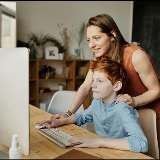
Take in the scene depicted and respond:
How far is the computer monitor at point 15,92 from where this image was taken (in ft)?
2.98

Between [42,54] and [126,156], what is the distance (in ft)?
12.2

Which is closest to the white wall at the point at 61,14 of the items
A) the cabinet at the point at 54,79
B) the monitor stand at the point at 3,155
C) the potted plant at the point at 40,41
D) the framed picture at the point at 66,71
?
the potted plant at the point at 40,41

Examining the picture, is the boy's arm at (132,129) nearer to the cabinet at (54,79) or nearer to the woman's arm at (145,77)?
the woman's arm at (145,77)

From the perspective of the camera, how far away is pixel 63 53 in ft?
15.4

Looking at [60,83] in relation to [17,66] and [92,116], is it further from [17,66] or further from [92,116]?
[17,66]

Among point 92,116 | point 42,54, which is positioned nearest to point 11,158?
point 92,116

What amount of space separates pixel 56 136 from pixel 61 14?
3843 millimetres

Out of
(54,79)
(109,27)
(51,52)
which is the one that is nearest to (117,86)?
(109,27)

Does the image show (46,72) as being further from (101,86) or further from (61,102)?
(101,86)

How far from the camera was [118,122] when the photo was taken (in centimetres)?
128

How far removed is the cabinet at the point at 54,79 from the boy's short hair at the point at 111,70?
3088 mm

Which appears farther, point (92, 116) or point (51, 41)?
point (51, 41)

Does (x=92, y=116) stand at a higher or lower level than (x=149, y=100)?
lower

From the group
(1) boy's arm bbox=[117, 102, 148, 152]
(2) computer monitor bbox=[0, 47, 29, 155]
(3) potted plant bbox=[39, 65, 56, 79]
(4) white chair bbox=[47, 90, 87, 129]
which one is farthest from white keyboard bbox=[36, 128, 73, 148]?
(3) potted plant bbox=[39, 65, 56, 79]
